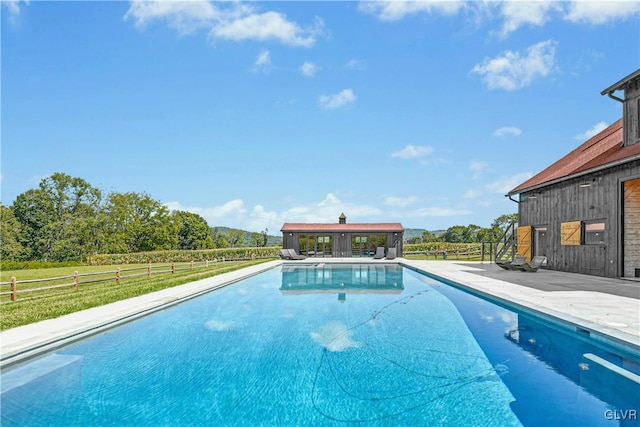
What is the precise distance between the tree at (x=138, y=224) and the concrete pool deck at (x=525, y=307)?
3573 cm

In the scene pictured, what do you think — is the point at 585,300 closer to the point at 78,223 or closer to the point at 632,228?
the point at 632,228

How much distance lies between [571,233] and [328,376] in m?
13.6

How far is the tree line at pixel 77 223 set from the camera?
3891 centimetres

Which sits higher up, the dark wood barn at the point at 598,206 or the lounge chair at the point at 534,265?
the dark wood barn at the point at 598,206

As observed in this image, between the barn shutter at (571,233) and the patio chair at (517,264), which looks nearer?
the barn shutter at (571,233)

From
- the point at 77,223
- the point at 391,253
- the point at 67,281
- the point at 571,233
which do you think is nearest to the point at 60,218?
the point at 77,223

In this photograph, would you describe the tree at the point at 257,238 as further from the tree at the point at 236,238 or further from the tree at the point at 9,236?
the tree at the point at 9,236

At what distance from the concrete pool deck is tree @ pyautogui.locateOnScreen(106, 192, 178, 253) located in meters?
35.7

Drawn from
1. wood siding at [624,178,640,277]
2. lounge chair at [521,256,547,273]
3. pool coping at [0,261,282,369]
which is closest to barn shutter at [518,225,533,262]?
lounge chair at [521,256,547,273]

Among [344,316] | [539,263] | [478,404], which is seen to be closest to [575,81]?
[539,263]

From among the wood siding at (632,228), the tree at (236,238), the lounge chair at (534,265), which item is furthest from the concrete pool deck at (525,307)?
the tree at (236,238)

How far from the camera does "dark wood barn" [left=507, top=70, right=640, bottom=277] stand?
1201cm

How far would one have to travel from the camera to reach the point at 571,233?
1427 cm

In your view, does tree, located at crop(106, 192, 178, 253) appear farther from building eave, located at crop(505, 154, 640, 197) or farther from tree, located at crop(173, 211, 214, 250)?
building eave, located at crop(505, 154, 640, 197)
